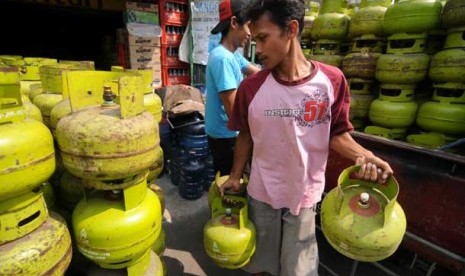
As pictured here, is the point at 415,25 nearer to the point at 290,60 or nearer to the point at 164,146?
the point at 290,60

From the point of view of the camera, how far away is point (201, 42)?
539 cm

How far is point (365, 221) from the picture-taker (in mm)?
1260

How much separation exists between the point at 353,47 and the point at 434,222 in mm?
2419

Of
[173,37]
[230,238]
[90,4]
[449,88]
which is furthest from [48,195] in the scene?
[90,4]

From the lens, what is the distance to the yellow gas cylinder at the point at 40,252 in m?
1.17

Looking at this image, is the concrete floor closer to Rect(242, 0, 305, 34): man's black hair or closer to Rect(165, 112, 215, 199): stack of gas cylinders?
Rect(165, 112, 215, 199): stack of gas cylinders

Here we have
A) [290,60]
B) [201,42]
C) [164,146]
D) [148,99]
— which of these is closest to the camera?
[290,60]

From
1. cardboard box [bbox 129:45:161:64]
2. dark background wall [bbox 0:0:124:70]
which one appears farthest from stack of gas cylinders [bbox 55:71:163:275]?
dark background wall [bbox 0:0:124:70]

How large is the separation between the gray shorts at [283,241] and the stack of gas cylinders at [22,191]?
1130 millimetres

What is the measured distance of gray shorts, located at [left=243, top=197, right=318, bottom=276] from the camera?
1.77m

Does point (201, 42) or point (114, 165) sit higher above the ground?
point (201, 42)

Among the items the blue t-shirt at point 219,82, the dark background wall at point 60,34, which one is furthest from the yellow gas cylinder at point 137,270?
the dark background wall at point 60,34

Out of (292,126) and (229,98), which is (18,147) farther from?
(229,98)

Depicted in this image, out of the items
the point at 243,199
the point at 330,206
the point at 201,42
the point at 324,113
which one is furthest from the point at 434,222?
the point at 201,42
